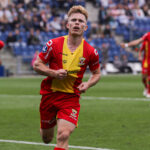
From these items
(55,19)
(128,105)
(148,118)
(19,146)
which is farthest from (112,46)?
(19,146)

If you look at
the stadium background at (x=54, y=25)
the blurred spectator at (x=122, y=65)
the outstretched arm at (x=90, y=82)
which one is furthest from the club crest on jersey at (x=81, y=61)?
the blurred spectator at (x=122, y=65)

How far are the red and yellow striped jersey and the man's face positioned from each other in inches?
8.1

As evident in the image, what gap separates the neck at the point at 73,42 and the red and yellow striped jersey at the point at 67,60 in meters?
0.04

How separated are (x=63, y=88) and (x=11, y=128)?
11.2 ft

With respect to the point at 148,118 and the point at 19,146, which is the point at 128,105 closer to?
the point at 148,118

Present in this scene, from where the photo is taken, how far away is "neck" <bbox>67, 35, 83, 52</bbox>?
630 centimetres

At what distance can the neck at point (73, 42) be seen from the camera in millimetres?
6297

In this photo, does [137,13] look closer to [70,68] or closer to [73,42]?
[73,42]

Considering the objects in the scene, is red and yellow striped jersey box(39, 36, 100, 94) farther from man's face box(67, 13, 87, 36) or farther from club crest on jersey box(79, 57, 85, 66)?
man's face box(67, 13, 87, 36)

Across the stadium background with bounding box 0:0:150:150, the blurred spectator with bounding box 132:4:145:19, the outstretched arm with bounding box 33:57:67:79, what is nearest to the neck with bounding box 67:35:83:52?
the outstretched arm with bounding box 33:57:67:79

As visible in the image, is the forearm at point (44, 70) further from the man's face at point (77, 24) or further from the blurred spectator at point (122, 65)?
the blurred spectator at point (122, 65)

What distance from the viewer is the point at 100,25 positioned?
36875mm

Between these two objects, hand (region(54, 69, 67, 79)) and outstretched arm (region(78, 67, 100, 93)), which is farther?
outstretched arm (region(78, 67, 100, 93))

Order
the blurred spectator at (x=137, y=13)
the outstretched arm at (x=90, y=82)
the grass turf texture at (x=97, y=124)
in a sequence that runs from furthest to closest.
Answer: the blurred spectator at (x=137, y=13), the grass turf texture at (x=97, y=124), the outstretched arm at (x=90, y=82)
